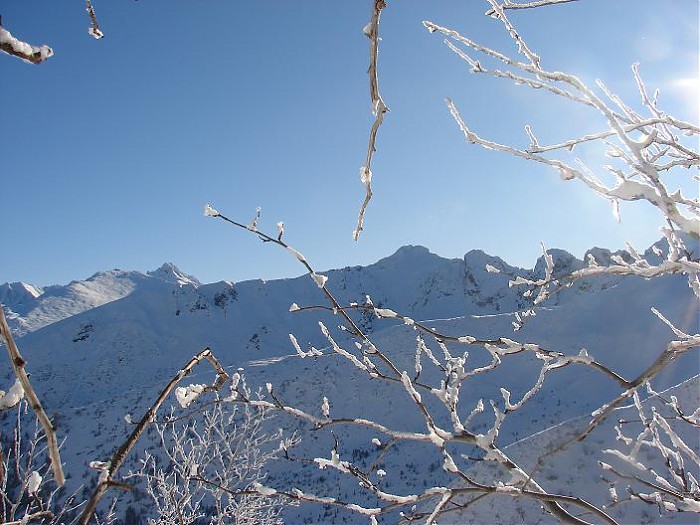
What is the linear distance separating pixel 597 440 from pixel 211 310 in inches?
2039

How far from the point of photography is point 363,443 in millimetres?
24344

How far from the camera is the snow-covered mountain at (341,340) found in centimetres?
2289

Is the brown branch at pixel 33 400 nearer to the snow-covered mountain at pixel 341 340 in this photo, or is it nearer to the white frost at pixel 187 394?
the white frost at pixel 187 394

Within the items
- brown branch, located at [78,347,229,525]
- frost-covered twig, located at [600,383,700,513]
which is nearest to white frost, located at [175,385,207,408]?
brown branch, located at [78,347,229,525]

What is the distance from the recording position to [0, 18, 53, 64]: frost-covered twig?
0.38 m

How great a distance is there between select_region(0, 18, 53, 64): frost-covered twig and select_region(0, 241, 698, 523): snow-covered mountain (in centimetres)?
149

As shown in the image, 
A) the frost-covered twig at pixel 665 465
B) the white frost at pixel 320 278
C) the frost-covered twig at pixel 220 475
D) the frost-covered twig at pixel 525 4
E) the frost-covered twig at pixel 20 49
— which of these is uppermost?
the frost-covered twig at pixel 525 4

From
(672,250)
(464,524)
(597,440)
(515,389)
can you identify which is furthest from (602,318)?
(672,250)

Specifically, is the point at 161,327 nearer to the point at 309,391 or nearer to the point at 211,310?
the point at 211,310

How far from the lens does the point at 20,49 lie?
382 millimetres

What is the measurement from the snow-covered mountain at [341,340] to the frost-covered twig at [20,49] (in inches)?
58.8

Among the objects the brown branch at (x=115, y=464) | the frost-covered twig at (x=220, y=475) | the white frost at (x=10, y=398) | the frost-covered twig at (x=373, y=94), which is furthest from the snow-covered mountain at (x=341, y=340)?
the frost-covered twig at (x=220, y=475)

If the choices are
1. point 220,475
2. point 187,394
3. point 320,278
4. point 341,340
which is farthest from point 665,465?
point 341,340

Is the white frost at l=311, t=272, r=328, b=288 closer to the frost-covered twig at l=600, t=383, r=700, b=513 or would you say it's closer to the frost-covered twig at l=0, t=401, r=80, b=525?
the frost-covered twig at l=0, t=401, r=80, b=525
